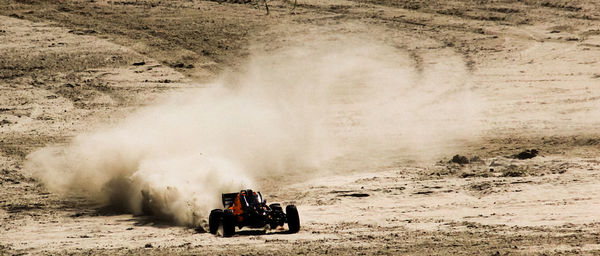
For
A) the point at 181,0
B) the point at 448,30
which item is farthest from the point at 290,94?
the point at 181,0

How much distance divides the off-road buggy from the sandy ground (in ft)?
0.73

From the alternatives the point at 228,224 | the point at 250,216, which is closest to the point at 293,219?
the point at 250,216

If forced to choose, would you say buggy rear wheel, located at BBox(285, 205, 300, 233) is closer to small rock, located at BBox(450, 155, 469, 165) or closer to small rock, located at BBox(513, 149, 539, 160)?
small rock, located at BBox(450, 155, 469, 165)

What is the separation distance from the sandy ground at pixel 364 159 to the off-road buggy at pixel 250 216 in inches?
8.7

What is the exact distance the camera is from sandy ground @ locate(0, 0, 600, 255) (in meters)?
16.6

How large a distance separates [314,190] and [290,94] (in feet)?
28.2

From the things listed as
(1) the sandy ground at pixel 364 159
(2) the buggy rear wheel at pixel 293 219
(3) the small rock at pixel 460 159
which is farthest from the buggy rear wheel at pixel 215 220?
(3) the small rock at pixel 460 159

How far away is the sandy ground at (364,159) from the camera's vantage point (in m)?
16.6

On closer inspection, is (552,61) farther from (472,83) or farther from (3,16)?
(3,16)

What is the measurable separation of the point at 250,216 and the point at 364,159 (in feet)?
24.2

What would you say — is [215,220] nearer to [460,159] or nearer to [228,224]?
[228,224]

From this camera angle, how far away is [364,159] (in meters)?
23.9

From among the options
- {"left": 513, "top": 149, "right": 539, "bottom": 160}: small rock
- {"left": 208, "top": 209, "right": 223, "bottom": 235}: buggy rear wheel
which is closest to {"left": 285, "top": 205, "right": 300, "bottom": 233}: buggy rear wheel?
{"left": 208, "top": 209, "right": 223, "bottom": 235}: buggy rear wheel

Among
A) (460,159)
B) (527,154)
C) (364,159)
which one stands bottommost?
(364,159)
